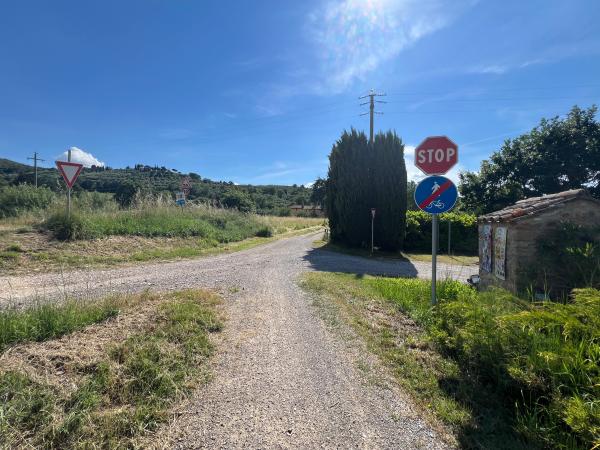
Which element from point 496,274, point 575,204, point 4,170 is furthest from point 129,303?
point 4,170

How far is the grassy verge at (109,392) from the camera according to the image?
7.66 feet

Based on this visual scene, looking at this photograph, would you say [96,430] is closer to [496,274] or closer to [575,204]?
[496,274]

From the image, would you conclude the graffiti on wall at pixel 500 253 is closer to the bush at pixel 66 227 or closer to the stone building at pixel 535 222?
the stone building at pixel 535 222

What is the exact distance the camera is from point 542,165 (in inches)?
910

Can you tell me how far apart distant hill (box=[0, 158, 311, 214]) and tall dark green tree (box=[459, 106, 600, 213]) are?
22.6m

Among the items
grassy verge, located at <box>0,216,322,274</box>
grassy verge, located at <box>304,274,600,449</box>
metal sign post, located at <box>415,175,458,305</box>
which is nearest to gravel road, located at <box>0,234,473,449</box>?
grassy verge, located at <box>304,274,600,449</box>

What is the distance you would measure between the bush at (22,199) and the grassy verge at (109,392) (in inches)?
629

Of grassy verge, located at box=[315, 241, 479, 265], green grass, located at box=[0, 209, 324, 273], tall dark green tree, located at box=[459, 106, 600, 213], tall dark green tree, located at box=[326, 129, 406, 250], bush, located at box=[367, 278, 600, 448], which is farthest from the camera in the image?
tall dark green tree, located at box=[459, 106, 600, 213]

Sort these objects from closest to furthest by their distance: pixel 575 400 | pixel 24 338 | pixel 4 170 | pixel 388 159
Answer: pixel 575 400 < pixel 24 338 < pixel 388 159 < pixel 4 170

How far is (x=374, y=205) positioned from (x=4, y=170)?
63689 millimetres

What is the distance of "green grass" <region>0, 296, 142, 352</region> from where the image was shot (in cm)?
351

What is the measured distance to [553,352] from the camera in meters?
2.66

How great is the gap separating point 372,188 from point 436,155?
14022 millimetres

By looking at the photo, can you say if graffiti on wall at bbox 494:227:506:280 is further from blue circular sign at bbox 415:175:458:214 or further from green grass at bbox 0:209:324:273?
green grass at bbox 0:209:324:273
